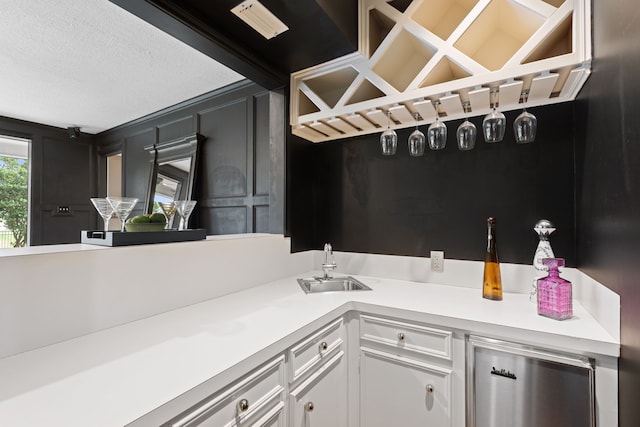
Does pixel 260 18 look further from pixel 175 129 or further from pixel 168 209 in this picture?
pixel 175 129

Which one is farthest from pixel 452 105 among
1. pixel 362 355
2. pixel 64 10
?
pixel 64 10

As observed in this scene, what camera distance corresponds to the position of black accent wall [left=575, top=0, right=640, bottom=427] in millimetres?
848

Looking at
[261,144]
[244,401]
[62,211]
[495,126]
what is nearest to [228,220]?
[261,144]

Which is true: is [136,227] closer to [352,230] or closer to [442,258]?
[352,230]

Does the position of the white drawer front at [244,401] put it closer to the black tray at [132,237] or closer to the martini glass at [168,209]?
the black tray at [132,237]

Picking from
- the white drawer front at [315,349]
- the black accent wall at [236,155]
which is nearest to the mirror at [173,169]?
the black accent wall at [236,155]

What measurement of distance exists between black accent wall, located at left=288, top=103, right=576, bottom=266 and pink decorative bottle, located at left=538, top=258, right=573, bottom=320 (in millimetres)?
355

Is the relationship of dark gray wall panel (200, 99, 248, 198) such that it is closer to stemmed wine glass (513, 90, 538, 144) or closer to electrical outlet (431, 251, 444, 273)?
electrical outlet (431, 251, 444, 273)

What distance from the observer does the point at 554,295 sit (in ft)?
3.89

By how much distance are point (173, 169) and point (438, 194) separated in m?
2.57

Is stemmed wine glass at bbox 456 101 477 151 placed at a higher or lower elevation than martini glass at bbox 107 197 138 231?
higher

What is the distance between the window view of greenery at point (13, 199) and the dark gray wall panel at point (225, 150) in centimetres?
292

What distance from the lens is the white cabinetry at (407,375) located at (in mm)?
1237

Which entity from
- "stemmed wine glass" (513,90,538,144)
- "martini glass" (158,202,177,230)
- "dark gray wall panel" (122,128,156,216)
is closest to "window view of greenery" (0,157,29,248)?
"dark gray wall panel" (122,128,156,216)
